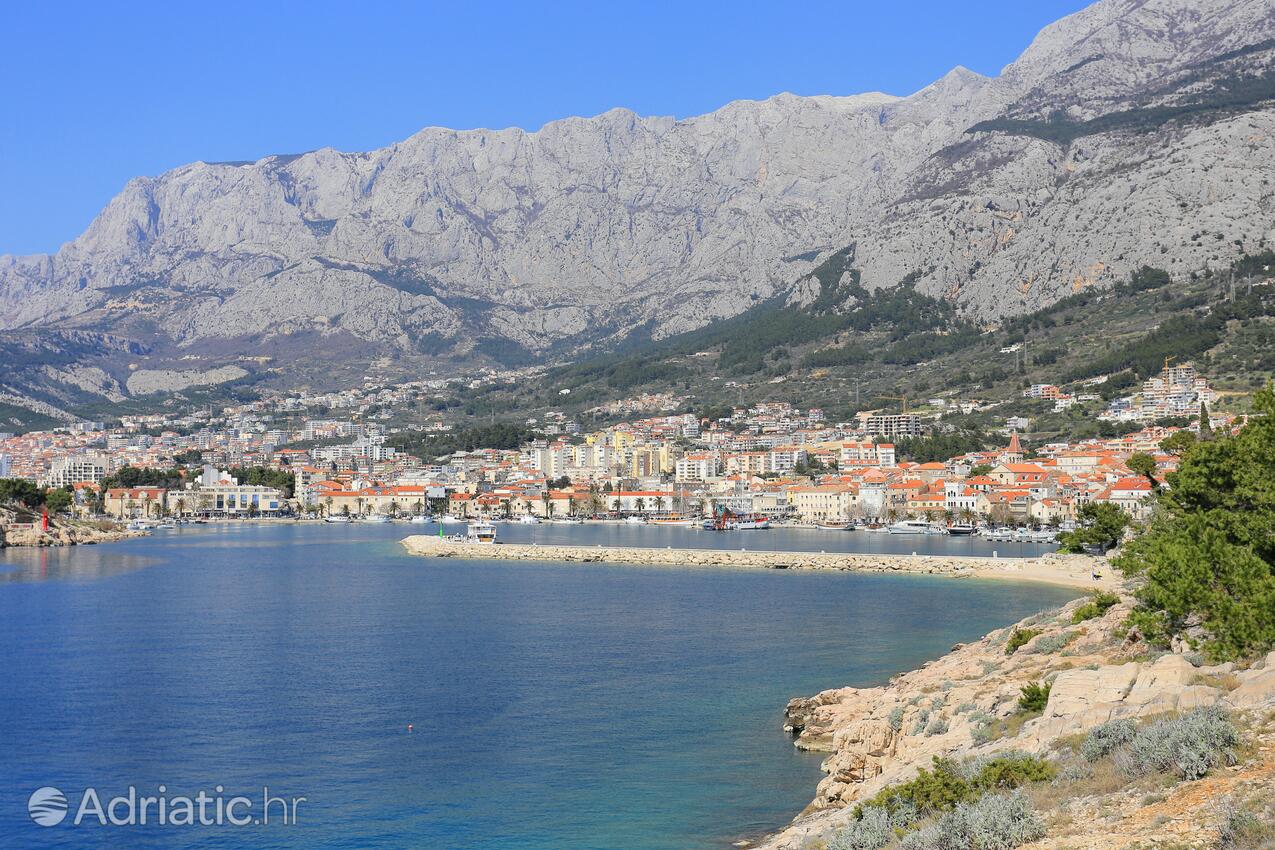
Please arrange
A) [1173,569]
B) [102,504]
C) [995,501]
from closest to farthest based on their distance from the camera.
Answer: [1173,569] < [995,501] < [102,504]

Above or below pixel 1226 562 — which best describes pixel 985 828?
below

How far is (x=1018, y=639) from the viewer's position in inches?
1000

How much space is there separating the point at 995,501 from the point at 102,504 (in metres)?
74.2

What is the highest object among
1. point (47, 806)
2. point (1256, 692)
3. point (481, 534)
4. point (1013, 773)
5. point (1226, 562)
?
point (1226, 562)

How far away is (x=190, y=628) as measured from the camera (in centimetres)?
3872

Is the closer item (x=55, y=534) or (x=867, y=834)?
(x=867, y=834)

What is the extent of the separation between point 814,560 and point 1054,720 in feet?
158

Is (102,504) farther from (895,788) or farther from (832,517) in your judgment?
(895,788)

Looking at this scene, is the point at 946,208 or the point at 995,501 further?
the point at 946,208

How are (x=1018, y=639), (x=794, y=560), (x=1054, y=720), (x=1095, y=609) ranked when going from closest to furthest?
(x=1054, y=720), (x=1018, y=639), (x=1095, y=609), (x=794, y=560)

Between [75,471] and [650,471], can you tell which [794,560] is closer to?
[650,471]

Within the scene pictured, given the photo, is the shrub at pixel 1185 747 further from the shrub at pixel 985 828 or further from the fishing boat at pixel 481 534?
the fishing boat at pixel 481 534

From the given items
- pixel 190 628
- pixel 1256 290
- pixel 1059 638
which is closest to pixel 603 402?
pixel 1256 290

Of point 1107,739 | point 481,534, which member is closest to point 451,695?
point 1107,739
